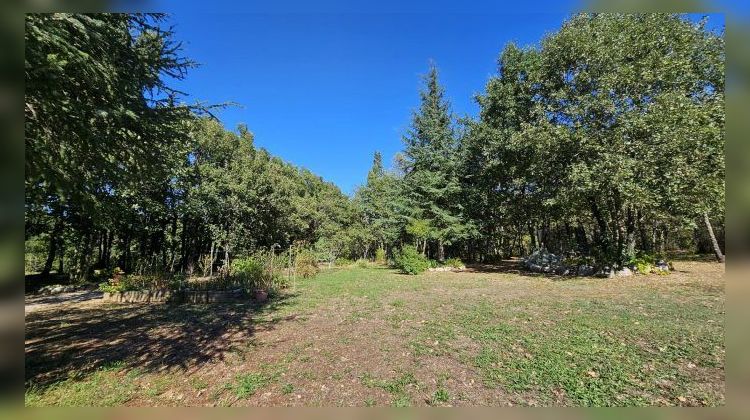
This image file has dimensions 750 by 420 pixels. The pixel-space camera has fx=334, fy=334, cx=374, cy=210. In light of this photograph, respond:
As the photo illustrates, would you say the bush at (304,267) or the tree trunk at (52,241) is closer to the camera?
the bush at (304,267)

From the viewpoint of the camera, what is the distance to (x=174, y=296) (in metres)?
10.7

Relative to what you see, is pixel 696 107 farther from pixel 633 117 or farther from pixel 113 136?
pixel 113 136

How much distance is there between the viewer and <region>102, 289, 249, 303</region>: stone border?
10.7 meters

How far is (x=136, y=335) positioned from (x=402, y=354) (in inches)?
215

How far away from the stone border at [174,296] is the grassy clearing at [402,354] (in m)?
1.32

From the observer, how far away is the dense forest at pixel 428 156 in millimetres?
4566

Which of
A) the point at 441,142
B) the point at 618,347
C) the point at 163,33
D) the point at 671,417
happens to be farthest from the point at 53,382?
the point at 441,142

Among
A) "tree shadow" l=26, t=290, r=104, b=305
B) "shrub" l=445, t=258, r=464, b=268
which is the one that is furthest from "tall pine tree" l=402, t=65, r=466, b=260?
"tree shadow" l=26, t=290, r=104, b=305

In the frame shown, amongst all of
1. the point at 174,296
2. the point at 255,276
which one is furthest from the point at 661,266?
the point at 174,296

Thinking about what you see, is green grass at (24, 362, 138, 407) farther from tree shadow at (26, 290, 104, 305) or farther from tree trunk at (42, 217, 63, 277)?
tree trunk at (42, 217, 63, 277)

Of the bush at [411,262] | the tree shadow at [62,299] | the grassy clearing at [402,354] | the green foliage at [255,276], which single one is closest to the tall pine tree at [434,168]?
the bush at [411,262]

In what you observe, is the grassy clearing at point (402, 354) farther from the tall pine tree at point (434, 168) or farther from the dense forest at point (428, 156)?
the tall pine tree at point (434, 168)

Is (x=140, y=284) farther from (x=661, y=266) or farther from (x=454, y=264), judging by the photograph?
(x=661, y=266)

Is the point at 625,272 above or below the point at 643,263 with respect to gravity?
below
